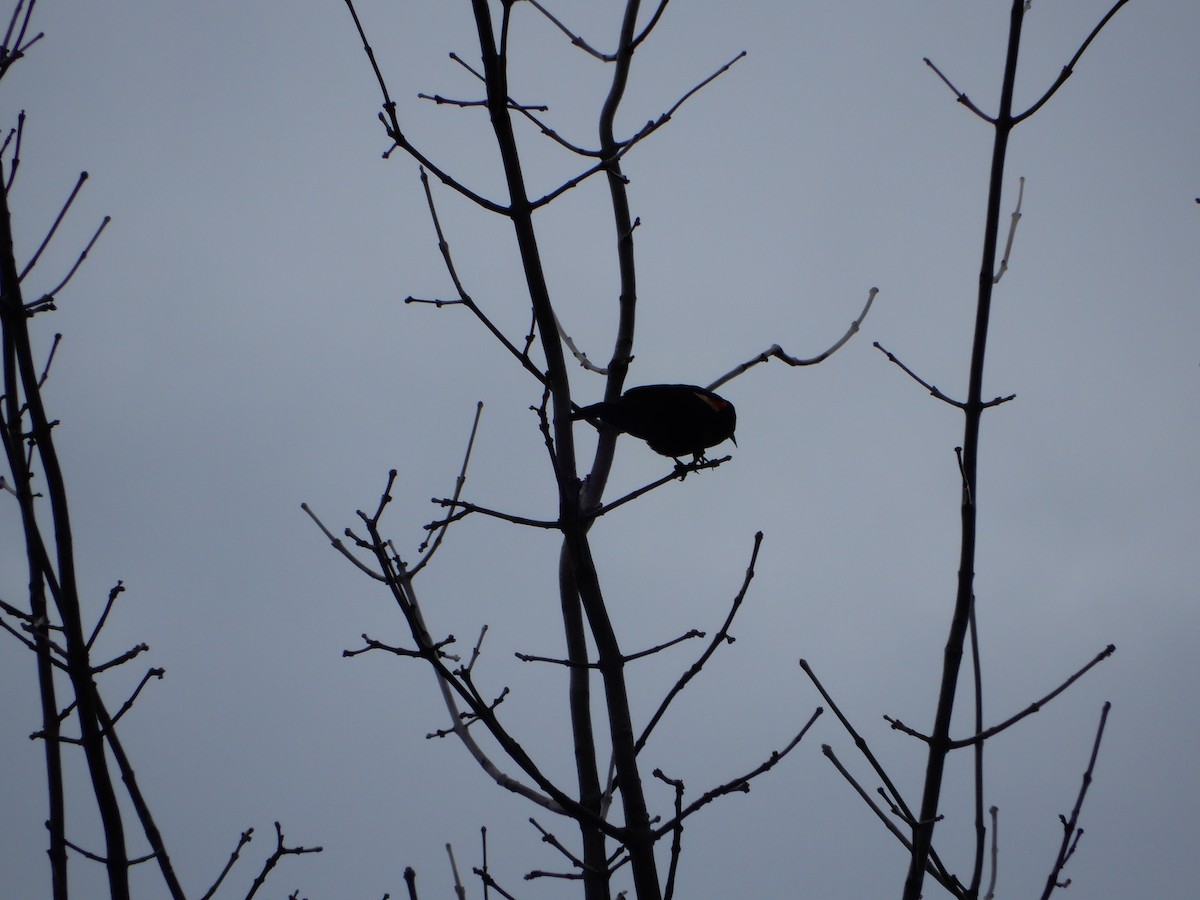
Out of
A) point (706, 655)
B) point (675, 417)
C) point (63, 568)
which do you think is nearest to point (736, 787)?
point (706, 655)

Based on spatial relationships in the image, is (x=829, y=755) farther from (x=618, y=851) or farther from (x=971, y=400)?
(x=971, y=400)

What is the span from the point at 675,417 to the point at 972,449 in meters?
3.21

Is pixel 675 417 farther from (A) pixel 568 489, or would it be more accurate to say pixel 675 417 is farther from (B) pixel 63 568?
(B) pixel 63 568

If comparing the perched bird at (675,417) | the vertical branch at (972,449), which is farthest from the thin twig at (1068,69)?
the perched bird at (675,417)

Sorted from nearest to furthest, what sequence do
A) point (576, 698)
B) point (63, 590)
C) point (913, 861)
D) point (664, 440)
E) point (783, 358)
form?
point (913, 861) → point (63, 590) → point (576, 698) → point (783, 358) → point (664, 440)

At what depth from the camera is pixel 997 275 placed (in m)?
2.67

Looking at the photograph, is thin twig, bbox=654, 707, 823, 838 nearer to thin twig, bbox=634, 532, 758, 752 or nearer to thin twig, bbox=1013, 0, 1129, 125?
thin twig, bbox=634, 532, 758, 752

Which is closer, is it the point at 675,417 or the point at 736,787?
the point at 736,787

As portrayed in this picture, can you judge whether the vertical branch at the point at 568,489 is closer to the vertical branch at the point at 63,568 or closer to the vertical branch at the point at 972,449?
the vertical branch at the point at 972,449

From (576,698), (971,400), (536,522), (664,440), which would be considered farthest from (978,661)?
(664,440)

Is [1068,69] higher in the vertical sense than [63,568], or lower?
higher

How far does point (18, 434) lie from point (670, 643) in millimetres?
1734

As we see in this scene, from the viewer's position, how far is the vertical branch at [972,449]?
7.63 ft

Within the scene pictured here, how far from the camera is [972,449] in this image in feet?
7.87
